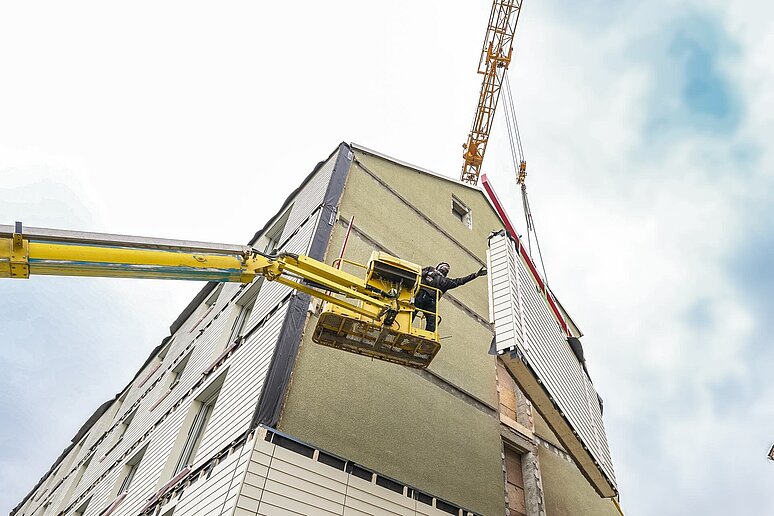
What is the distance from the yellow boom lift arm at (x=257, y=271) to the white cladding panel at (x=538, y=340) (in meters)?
3.30

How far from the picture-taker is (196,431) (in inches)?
556

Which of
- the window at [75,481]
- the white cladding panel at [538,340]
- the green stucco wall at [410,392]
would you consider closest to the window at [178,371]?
the window at [75,481]

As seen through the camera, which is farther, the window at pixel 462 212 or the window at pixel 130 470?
the window at pixel 462 212

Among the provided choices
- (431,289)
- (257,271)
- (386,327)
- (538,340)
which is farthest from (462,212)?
(257,271)

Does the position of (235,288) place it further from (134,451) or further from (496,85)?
(496,85)

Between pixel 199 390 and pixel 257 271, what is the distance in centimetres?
641

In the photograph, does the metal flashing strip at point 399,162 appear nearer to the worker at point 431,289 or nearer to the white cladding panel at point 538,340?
the white cladding panel at point 538,340

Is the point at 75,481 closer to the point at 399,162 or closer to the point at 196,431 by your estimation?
the point at 196,431

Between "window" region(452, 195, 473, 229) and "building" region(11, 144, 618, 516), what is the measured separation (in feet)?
0.22

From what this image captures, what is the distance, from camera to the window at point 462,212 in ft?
67.6

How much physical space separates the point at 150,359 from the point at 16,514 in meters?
24.3

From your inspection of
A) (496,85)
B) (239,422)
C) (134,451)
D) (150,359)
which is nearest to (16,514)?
(150,359)

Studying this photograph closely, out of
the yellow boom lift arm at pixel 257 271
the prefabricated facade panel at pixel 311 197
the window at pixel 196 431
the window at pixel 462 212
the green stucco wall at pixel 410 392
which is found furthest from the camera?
the window at pixel 462 212

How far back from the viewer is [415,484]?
1166 centimetres
